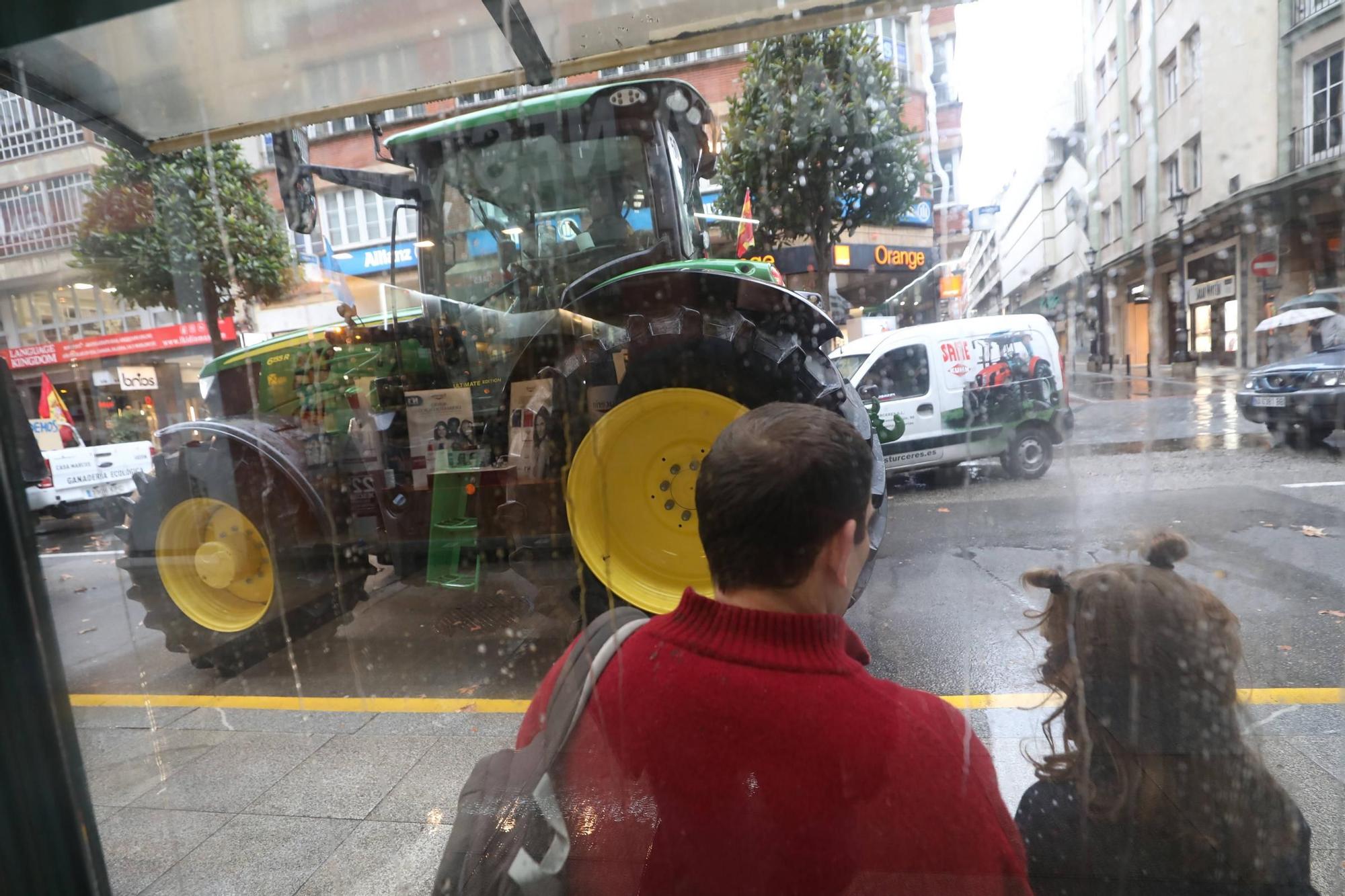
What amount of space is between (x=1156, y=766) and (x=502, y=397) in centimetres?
237

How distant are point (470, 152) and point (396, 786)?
2.51 meters

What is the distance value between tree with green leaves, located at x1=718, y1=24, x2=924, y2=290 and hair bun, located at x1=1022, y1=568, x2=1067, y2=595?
103cm

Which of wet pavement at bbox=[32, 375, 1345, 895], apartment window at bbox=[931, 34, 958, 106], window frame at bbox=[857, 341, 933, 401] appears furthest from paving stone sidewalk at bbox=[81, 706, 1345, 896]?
apartment window at bbox=[931, 34, 958, 106]

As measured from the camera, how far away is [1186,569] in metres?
1.42

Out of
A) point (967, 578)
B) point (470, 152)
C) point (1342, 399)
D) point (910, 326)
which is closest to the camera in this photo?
point (1342, 399)

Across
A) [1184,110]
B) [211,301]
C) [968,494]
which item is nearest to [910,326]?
[1184,110]

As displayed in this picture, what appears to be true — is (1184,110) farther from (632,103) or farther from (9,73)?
(9,73)

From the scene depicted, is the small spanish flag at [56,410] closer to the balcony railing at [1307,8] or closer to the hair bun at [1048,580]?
the hair bun at [1048,580]

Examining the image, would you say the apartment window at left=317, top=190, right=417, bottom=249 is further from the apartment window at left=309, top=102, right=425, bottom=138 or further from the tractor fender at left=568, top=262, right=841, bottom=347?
the tractor fender at left=568, top=262, right=841, bottom=347

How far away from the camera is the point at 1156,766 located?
4.04ft

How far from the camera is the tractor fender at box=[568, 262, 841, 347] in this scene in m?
2.41

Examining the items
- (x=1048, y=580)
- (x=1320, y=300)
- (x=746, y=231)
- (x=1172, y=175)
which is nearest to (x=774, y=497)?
(x=1048, y=580)

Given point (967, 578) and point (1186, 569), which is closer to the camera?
point (1186, 569)

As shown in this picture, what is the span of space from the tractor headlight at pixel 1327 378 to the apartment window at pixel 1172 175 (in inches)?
18.5
